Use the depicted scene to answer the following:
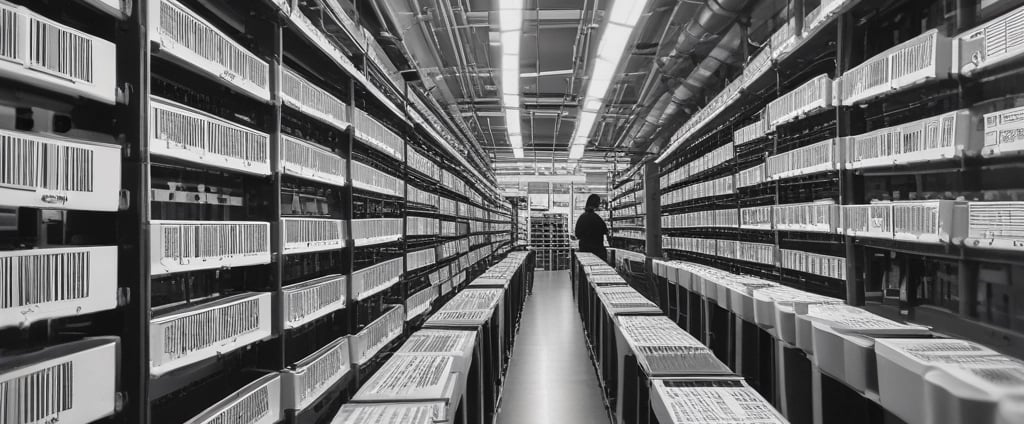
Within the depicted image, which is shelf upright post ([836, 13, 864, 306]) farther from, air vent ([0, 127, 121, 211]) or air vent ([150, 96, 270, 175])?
air vent ([0, 127, 121, 211])

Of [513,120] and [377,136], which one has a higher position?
[513,120]

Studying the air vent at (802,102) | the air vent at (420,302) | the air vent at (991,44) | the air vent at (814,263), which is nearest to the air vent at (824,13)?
the air vent at (802,102)

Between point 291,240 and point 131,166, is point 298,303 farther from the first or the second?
point 131,166

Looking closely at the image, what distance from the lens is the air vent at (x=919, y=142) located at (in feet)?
5.97

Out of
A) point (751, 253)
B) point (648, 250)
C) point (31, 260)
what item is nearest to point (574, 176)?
point (648, 250)

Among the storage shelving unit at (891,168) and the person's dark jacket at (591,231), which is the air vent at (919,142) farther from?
the person's dark jacket at (591,231)

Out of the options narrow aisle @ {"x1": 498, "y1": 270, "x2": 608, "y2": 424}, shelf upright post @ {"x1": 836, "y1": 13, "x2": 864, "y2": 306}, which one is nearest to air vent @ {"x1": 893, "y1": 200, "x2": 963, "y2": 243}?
shelf upright post @ {"x1": 836, "y1": 13, "x2": 864, "y2": 306}

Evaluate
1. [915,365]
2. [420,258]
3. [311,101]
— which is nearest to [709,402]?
[915,365]

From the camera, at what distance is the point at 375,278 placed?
345 cm

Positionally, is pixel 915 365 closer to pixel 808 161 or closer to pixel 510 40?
pixel 808 161

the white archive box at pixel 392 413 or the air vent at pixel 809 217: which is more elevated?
the air vent at pixel 809 217

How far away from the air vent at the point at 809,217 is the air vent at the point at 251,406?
282 cm

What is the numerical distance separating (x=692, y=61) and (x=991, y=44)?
13.4ft

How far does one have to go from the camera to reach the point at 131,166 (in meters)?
1.33
